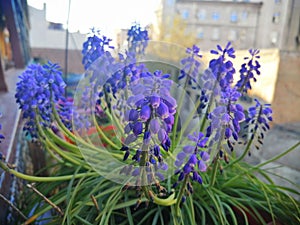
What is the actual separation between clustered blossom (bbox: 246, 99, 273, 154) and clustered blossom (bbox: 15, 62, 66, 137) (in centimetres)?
42

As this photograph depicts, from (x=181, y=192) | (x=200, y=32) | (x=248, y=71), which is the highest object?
(x=200, y=32)

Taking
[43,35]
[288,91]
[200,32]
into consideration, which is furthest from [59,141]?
[200,32]

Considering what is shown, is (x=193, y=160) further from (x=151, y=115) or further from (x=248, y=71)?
(x=248, y=71)

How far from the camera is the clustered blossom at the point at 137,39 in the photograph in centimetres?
64

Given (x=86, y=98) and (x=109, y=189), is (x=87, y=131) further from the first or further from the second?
(x=109, y=189)

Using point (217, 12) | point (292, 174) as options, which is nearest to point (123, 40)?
point (292, 174)

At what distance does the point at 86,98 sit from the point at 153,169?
0.32 metres

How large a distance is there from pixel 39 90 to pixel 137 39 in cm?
26

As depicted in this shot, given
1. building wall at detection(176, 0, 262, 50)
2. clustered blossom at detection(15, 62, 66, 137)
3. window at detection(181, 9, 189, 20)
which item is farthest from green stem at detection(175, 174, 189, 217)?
window at detection(181, 9, 189, 20)

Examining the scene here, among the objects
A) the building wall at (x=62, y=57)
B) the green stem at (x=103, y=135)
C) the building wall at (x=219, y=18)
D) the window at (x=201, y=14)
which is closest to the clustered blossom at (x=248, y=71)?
the green stem at (x=103, y=135)

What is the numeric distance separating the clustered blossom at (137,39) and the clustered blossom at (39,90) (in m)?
0.18

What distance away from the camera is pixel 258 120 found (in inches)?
22.7

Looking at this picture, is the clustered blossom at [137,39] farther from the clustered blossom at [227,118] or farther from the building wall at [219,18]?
the building wall at [219,18]

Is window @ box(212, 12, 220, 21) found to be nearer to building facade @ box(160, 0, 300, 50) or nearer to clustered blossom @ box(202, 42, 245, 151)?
building facade @ box(160, 0, 300, 50)
